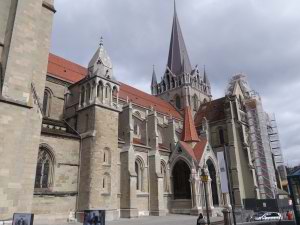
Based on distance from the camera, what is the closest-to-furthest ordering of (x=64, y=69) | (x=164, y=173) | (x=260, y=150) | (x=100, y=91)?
(x=100, y=91) → (x=64, y=69) → (x=164, y=173) → (x=260, y=150)

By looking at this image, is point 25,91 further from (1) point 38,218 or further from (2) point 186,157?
(2) point 186,157

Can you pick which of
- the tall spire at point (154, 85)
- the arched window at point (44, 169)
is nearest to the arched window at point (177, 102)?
the tall spire at point (154, 85)

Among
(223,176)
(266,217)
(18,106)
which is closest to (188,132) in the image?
(266,217)

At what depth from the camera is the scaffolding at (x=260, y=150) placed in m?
32.1

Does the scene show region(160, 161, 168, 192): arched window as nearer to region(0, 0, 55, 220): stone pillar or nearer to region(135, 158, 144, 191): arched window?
region(135, 158, 144, 191): arched window

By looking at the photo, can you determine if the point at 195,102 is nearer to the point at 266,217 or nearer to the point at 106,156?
the point at 266,217

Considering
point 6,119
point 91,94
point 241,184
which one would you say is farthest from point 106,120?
point 241,184

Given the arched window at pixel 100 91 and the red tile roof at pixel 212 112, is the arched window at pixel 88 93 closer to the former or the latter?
the arched window at pixel 100 91

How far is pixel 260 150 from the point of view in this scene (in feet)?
113

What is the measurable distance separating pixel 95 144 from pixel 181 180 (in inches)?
426

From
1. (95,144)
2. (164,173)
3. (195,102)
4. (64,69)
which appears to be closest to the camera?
(95,144)

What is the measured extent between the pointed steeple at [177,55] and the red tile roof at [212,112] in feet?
30.0

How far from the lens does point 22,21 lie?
1070 centimetres

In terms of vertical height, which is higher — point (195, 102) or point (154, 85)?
point (154, 85)
